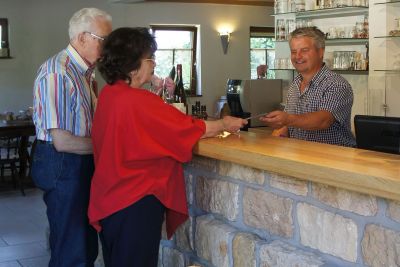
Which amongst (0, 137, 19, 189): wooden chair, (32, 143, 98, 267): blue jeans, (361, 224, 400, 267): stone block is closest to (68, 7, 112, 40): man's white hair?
(32, 143, 98, 267): blue jeans

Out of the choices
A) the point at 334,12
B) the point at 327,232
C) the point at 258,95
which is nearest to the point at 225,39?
the point at 258,95

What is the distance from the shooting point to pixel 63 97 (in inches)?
108

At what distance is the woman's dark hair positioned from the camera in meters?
2.36

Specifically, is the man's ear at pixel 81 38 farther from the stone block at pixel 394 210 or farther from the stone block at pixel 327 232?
the stone block at pixel 394 210

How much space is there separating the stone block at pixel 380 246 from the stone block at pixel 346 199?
0.19 ft

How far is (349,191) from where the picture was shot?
2.04 meters

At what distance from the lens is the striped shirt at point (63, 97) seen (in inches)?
107

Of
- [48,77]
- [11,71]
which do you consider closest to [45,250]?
[48,77]

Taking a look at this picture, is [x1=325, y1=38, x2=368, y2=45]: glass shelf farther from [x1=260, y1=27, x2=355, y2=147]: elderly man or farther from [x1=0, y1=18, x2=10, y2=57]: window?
[x1=0, y1=18, x2=10, y2=57]: window

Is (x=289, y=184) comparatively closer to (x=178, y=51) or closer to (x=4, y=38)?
(x=4, y=38)

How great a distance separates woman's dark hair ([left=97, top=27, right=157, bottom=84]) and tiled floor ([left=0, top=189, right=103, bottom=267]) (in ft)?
5.62

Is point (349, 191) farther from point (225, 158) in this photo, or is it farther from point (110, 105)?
point (110, 105)

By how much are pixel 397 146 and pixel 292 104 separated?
108 cm

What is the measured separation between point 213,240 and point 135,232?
0.42 meters
